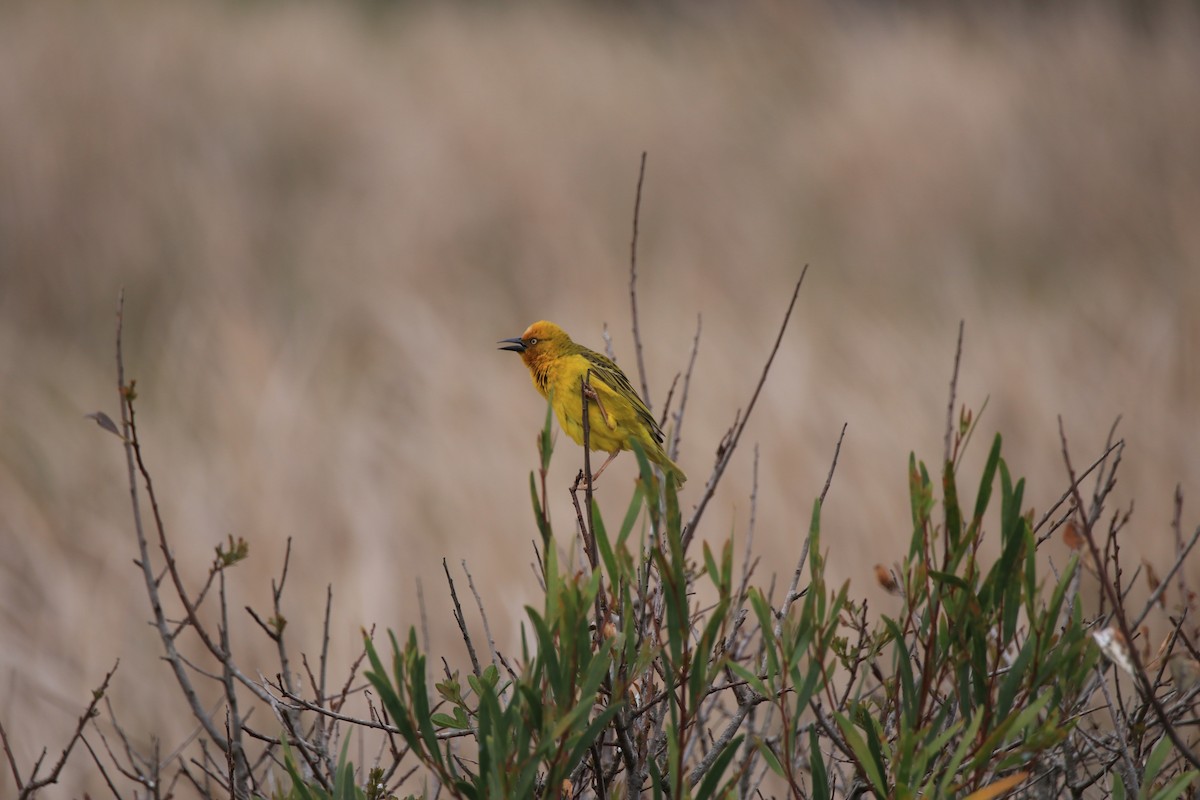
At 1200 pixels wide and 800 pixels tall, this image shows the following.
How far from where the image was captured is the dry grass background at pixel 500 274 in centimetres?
450

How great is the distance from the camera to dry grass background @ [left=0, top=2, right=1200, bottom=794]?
4500mm

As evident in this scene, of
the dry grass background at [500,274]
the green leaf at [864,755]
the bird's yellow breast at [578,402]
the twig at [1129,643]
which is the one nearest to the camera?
the twig at [1129,643]

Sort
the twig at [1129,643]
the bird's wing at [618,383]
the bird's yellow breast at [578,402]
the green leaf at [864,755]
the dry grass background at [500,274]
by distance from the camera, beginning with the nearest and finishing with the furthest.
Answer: the twig at [1129,643]
the green leaf at [864,755]
the bird's yellow breast at [578,402]
the bird's wing at [618,383]
the dry grass background at [500,274]

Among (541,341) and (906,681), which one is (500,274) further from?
(906,681)

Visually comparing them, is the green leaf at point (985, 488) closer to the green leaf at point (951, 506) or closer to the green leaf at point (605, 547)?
the green leaf at point (951, 506)

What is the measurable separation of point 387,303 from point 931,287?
305 cm

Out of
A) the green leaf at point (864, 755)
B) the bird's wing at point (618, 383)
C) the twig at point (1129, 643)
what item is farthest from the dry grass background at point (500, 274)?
the twig at point (1129, 643)

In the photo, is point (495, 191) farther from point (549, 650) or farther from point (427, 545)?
point (549, 650)

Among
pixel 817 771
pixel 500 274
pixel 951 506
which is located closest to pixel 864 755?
pixel 817 771

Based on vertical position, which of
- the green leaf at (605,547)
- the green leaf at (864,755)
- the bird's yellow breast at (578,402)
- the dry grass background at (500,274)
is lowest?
the green leaf at (864,755)

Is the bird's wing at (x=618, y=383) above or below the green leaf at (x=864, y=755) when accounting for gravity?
above

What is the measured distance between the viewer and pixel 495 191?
7.58 m

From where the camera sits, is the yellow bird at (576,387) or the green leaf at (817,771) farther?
the yellow bird at (576,387)

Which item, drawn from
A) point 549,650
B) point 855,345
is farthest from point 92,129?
point 549,650
